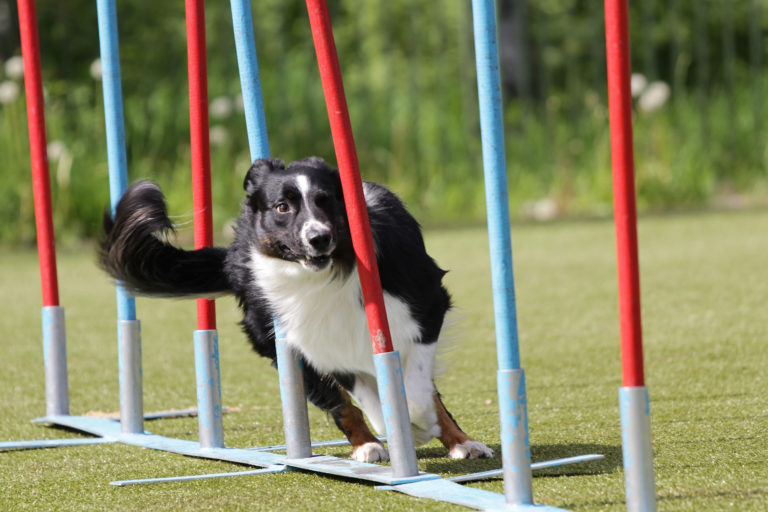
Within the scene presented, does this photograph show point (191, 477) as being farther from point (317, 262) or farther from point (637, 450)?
point (637, 450)

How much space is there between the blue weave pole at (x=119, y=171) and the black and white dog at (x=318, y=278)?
36 cm

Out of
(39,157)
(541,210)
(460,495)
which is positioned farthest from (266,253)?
(541,210)

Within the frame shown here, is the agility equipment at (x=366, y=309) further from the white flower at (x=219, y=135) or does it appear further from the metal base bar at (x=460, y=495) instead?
the white flower at (x=219, y=135)

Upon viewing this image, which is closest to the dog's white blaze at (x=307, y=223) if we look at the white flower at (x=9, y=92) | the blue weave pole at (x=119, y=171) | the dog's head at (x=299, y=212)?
the dog's head at (x=299, y=212)

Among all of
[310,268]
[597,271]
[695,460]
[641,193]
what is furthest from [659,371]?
[641,193]

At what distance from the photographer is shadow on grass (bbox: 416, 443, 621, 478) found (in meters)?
2.35

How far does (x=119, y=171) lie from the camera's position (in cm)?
307

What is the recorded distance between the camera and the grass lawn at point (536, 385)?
7.50 ft

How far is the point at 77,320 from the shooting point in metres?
5.47

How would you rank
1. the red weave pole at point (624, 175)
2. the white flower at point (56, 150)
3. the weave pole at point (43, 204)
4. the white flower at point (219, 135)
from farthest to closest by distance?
the white flower at point (219, 135) → the white flower at point (56, 150) → the weave pole at point (43, 204) → the red weave pole at point (624, 175)

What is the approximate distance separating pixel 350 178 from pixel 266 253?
1.63ft

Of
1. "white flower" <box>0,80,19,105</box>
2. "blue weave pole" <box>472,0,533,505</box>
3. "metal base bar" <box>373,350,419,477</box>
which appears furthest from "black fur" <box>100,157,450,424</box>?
"white flower" <box>0,80,19,105</box>

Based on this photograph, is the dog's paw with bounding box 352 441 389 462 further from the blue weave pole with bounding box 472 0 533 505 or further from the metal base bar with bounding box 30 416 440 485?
the blue weave pole with bounding box 472 0 533 505

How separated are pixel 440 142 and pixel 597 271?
4.71m
